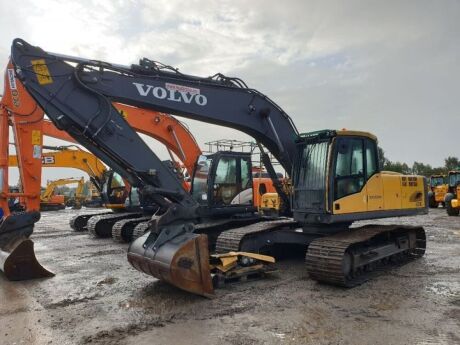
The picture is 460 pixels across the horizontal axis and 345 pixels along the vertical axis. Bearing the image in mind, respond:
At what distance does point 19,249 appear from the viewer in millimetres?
6910

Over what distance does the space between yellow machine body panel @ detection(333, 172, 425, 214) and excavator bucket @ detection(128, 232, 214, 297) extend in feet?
7.80

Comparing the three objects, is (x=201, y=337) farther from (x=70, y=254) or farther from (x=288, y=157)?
(x=70, y=254)

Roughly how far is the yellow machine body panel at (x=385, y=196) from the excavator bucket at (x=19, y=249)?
16.6 ft

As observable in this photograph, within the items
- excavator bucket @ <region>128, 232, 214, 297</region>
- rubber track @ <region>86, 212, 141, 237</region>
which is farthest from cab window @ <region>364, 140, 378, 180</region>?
rubber track @ <region>86, 212, 141, 237</region>

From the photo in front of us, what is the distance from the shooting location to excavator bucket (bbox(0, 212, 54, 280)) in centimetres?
692

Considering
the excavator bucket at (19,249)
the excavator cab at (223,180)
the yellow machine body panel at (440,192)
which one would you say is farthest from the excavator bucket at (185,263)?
the yellow machine body panel at (440,192)

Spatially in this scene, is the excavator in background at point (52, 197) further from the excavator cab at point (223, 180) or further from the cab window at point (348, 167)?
the cab window at point (348, 167)

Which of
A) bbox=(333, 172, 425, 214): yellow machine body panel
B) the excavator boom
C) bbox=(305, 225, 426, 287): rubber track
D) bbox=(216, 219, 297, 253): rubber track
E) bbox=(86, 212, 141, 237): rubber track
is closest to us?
bbox=(305, 225, 426, 287): rubber track

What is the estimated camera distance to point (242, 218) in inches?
383

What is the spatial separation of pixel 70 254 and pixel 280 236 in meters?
5.17

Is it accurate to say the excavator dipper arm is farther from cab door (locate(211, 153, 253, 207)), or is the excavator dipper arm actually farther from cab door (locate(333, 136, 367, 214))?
cab door (locate(211, 153, 253, 207))

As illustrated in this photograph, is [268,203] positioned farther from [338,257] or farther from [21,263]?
[21,263]

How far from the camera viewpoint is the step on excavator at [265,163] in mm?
5793

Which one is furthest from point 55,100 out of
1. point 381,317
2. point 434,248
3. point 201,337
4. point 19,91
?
point 434,248
